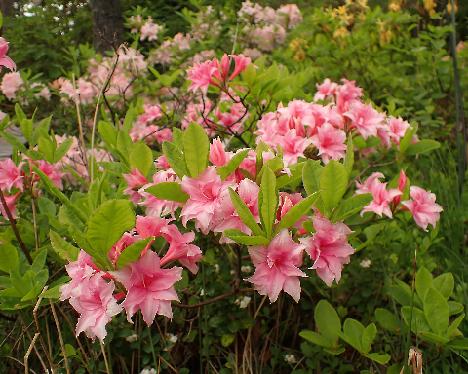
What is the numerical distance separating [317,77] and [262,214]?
2953 mm

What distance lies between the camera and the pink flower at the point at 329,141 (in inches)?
59.6

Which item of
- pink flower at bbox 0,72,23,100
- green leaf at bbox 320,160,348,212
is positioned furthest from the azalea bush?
pink flower at bbox 0,72,23,100

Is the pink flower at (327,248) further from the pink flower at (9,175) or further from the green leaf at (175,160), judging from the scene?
the pink flower at (9,175)

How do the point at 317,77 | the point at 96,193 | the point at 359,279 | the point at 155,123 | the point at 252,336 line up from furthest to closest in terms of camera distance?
1. the point at 317,77
2. the point at 155,123
3. the point at 359,279
4. the point at 252,336
5. the point at 96,193

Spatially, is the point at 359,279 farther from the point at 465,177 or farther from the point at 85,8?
the point at 85,8

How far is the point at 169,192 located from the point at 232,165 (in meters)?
0.13

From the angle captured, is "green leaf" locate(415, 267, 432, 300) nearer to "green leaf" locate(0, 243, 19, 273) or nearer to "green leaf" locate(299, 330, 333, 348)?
"green leaf" locate(299, 330, 333, 348)

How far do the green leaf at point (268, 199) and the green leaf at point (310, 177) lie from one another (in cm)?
14

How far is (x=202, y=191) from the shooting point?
1.09 meters

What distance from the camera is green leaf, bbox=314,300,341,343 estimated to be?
141 centimetres

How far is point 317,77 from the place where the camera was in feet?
12.5

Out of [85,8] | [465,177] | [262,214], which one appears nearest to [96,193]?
[262,214]

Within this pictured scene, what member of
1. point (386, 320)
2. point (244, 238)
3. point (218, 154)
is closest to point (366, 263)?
point (386, 320)

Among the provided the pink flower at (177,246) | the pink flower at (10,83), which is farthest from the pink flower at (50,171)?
the pink flower at (10,83)
